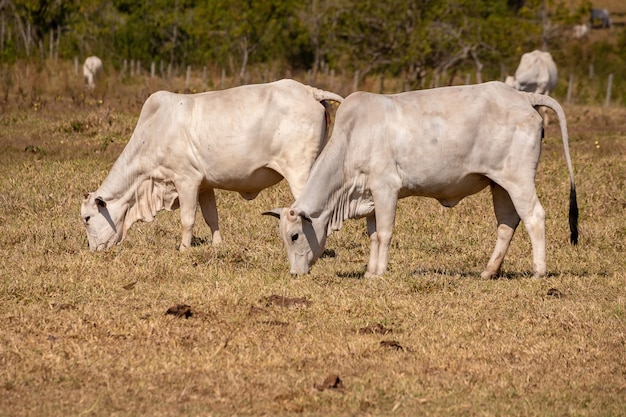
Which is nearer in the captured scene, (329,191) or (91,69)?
(329,191)

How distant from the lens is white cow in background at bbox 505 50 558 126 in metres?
24.9

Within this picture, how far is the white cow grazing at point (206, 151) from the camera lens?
35.1ft

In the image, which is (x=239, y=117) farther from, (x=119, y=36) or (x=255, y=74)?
(x=119, y=36)

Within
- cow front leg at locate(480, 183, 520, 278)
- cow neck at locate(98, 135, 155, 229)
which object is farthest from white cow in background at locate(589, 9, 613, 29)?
cow front leg at locate(480, 183, 520, 278)

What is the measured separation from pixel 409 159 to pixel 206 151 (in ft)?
7.64

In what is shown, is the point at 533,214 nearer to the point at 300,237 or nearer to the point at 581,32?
the point at 300,237

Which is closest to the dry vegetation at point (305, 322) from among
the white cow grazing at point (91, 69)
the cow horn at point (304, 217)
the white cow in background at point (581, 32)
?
the cow horn at point (304, 217)

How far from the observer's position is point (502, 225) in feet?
32.6

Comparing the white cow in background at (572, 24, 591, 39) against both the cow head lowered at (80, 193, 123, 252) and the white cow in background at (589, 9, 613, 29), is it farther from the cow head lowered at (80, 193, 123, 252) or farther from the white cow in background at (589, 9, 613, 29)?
the cow head lowered at (80, 193, 123, 252)

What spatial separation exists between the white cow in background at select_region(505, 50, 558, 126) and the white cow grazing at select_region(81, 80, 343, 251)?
14.8 metres

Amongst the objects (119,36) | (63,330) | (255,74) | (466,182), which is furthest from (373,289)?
(119,36)

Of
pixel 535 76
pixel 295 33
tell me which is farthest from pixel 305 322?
pixel 295 33

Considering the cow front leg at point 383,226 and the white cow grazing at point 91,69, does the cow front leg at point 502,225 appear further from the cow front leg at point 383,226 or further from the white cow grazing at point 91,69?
the white cow grazing at point 91,69

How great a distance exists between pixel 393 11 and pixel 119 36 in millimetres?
9994
